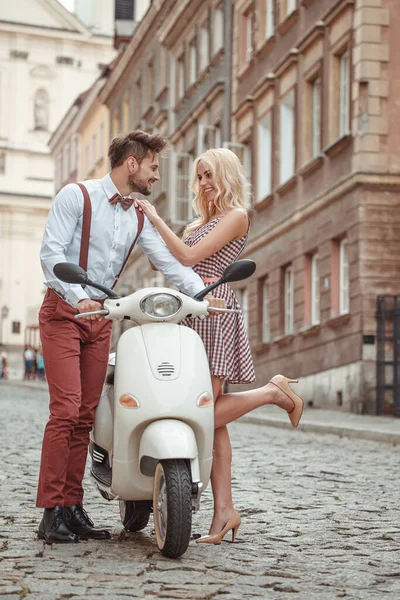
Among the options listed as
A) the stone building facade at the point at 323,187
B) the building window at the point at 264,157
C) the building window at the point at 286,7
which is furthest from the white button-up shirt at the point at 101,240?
the building window at the point at 264,157

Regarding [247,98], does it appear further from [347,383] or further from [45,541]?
[45,541]

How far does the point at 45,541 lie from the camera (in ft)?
20.1

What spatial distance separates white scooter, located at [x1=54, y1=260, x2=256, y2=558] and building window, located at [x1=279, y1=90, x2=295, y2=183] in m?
20.8

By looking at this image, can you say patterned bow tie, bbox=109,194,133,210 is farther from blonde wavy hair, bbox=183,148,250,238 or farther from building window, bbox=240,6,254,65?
building window, bbox=240,6,254,65

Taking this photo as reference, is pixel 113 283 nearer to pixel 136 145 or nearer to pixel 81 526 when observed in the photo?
pixel 136 145

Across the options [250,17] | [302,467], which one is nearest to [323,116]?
[250,17]

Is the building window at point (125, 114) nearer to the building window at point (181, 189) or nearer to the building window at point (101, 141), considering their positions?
the building window at point (101, 141)

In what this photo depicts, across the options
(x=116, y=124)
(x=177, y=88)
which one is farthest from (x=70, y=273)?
(x=116, y=124)

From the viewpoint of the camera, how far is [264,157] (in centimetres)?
2892

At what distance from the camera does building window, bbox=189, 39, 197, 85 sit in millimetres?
36219

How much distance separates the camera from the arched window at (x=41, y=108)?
7431cm

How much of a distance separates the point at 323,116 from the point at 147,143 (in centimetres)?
1805

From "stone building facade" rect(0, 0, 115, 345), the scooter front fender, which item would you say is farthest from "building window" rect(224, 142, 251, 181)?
"stone building facade" rect(0, 0, 115, 345)

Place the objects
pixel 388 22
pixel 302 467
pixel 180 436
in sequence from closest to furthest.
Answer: pixel 180 436 < pixel 302 467 < pixel 388 22
